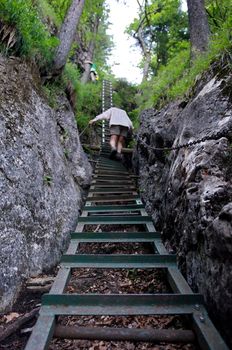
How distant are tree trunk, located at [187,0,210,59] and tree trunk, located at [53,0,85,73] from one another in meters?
2.88

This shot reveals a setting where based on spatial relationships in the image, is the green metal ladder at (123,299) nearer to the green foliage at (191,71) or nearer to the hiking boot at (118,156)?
the green foliage at (191,71)

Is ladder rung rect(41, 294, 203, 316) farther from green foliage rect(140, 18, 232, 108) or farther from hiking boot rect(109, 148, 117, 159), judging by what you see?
hiking boot rect(109, 148, 117, 159)

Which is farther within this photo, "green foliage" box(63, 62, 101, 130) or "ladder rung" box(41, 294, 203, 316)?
"green foliage" box(63, 62, 101, 130)

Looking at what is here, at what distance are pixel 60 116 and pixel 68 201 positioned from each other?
264 centimetres

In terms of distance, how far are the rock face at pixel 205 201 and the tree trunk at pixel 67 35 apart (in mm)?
3475

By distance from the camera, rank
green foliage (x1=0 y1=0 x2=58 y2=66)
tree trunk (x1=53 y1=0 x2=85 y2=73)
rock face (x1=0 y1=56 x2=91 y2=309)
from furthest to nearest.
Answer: tree trunk (x1=53 y1=0 x2=85 y2=73) < green foliage (x1=0 y1=0 x2=58 y2=66) < rock face (x1=0 y1=56 x2=91 y2=309)

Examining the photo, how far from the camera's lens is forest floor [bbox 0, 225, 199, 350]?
2.76 meters

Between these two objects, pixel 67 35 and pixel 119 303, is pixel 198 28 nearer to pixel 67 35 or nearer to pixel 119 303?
pixel 67 35

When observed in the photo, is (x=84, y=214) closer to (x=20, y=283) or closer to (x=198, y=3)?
(x=20, y=283)

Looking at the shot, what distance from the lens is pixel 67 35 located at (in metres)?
7.54

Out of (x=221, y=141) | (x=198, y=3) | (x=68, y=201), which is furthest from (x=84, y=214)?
(x=198, y=3)

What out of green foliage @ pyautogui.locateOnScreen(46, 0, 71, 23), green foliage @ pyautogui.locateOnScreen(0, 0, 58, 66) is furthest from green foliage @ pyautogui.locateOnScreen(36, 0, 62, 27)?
green foliage @ pyautogui.locateOnScreen(0, 0, 58, 66)

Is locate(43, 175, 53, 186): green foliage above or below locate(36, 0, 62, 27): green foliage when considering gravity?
below

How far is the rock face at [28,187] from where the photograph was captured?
11.4ft
